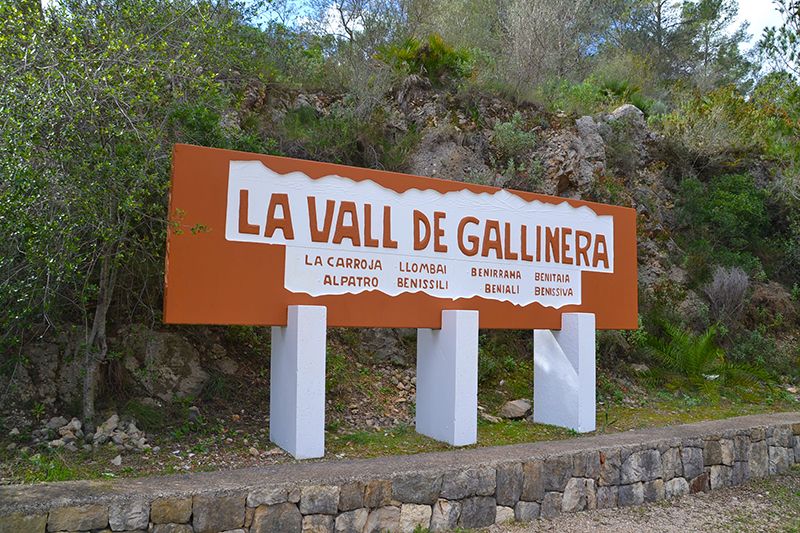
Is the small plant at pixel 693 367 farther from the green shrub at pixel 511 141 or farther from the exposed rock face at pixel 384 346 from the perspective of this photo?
the exposed rock face at pixel 384 346

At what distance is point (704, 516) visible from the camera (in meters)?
6.39

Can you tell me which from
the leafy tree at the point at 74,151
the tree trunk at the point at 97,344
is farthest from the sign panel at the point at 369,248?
the tree trunk at the point at 97,344

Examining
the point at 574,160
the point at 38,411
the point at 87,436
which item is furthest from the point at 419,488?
the point at 574,160

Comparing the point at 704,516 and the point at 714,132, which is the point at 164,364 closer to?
the point at 704,516

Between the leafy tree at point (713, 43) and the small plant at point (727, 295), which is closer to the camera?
the small plant at point (727, 295)

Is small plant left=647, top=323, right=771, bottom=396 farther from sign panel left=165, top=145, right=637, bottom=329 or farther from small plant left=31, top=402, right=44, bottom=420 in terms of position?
small plant left=31, top=402, right=44, bottom=420

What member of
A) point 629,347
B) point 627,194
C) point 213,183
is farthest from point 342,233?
point 627,194

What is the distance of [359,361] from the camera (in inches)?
367

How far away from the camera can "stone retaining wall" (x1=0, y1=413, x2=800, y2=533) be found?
4.07 m

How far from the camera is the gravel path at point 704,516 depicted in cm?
580

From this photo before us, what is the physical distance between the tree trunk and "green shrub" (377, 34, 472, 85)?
29.6 feet

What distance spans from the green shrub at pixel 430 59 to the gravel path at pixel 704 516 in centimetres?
981

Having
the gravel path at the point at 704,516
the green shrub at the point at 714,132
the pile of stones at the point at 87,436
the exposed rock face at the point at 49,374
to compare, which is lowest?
the gravel path at the point at 704,516

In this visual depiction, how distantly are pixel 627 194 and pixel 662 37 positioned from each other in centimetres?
1495
